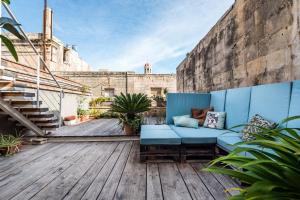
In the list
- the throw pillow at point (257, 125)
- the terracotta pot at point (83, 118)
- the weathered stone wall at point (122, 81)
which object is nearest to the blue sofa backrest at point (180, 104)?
the throw pillow at point (257, 125)

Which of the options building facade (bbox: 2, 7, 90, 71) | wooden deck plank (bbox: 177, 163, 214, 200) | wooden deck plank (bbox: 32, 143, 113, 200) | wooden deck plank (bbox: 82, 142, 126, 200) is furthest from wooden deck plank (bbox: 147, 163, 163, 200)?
building facade (bbox: 2, 7, 90, 71)

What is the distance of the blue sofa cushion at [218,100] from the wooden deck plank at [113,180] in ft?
6.25

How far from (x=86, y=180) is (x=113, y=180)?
30 cm

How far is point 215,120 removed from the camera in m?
3.25

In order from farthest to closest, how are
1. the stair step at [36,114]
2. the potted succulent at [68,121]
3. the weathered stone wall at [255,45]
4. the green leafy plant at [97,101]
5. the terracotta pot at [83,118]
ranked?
the green leafy plant at [97,101] < the terracotta pot at [83,118] < the potted succulent at [68,121] < the stair step at [36,114] < the weathered stone wall at [255,45]

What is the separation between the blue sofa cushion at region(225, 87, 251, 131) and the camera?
270 centimetres

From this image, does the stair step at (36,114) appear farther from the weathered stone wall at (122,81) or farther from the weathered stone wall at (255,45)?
the weathered stone wall at (122,81)

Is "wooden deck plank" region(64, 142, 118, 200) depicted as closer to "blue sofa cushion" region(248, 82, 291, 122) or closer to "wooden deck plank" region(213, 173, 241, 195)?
"wooden deck plank" region(213, 173, 241, 195)

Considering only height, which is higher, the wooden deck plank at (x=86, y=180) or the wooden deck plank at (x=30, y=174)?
the wooden deck plank at (x=86, y=180)

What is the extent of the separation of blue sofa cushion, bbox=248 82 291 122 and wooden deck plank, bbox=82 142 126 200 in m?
2.04

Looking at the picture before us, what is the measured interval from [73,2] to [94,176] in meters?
7.65

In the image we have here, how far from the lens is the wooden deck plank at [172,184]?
168 centimetres

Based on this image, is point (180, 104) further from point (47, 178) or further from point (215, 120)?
point (47, 178)

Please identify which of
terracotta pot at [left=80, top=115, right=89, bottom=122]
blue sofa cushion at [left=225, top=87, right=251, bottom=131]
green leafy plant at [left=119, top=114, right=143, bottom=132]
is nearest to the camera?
blue sofa cushion at [left=225, top=87, right=251, bottom=131]
